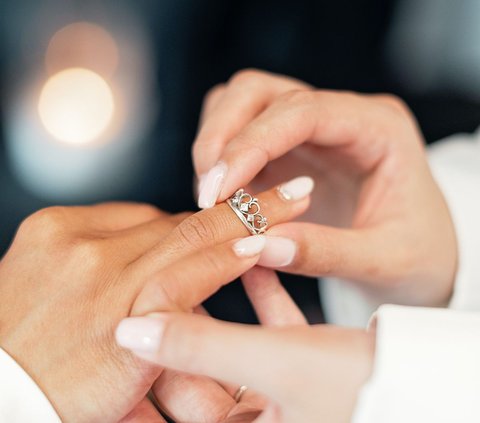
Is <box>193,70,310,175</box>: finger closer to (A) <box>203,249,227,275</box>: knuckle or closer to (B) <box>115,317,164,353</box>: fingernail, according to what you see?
(A) <box>203,249,227,275</box>: knuckle

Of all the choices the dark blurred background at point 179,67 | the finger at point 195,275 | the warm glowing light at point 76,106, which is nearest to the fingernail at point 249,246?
the finger at point 195,275

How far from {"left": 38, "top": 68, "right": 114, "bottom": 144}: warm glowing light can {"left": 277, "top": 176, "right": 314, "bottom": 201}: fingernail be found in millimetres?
1246

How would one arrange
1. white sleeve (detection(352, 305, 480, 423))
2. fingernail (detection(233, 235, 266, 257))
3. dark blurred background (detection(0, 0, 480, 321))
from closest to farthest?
1. white sleeve (detection(352, 305, 480, 423))
2. fingernail (detection(233, 235, 266, 257))
3. dark blurred background (detection(0, 0, 480, 321))

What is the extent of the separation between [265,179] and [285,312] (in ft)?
1.26

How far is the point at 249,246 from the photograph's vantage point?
36.0 inches

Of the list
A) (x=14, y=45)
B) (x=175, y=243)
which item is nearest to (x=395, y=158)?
(x=175, y=243)

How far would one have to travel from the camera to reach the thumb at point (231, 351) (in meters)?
0.69

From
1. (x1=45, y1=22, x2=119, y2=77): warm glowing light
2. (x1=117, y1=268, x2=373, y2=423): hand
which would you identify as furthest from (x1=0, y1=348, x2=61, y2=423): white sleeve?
(x1=45, y1=22, x2=119, y2=77): warm glowing light

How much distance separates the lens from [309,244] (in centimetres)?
103

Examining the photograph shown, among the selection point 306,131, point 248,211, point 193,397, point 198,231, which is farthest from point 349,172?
point 193,397

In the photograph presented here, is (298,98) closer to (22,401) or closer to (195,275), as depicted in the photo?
(195,275)

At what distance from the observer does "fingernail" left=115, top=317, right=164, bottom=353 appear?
0.73m

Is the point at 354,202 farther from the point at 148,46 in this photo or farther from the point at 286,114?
the point at 148,46

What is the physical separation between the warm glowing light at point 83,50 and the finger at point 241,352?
1.65m
